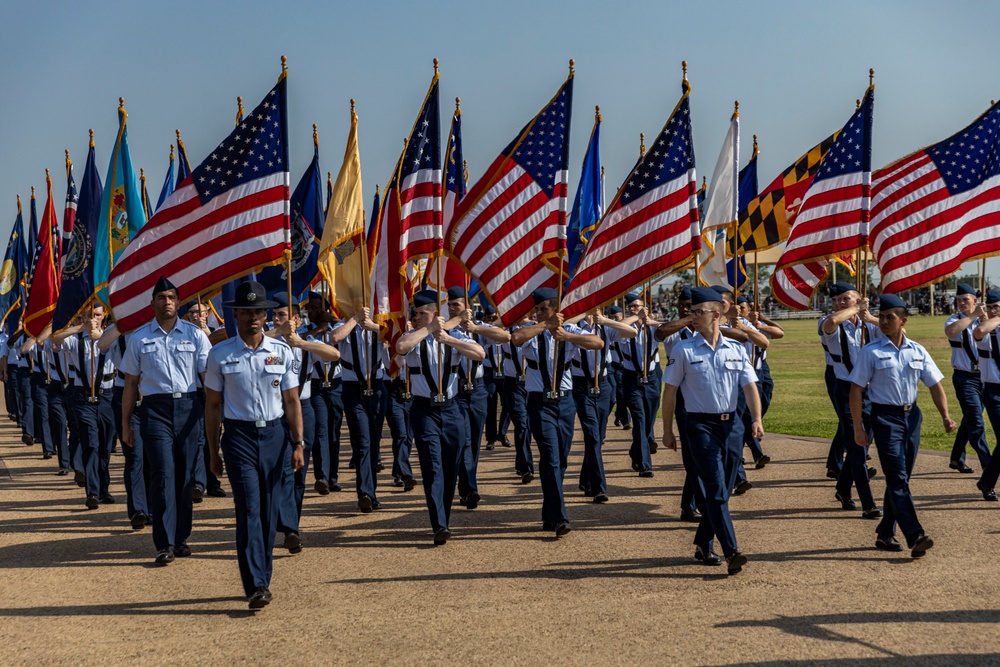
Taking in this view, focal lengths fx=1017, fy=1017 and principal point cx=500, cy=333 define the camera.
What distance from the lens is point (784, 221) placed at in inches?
508

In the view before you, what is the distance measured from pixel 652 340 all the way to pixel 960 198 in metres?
3.75

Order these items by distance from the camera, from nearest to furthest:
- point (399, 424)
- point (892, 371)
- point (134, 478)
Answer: point (892, 371) < point (134, 478) < point (399, 424)

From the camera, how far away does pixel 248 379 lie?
6730mm

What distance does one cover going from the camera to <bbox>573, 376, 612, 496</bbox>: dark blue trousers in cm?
985

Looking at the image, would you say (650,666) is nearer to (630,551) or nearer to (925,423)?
(630,551)

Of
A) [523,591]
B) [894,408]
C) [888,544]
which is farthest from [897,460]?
[523,591]

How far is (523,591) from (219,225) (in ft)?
13.6

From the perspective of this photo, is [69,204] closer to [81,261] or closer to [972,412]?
[81,261]

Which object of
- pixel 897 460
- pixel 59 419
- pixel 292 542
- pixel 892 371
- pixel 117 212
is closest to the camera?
pixel 897 460

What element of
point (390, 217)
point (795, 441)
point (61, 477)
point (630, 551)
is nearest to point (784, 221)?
point (795, 441)

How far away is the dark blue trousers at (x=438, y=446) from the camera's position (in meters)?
8.34

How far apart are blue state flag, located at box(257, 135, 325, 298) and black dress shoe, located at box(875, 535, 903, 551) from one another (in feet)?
24.4

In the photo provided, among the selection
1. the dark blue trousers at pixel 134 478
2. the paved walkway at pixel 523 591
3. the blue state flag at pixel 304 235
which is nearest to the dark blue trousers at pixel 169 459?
the paved walkway at pixel 523 591

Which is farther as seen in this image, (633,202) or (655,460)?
(655,460)
